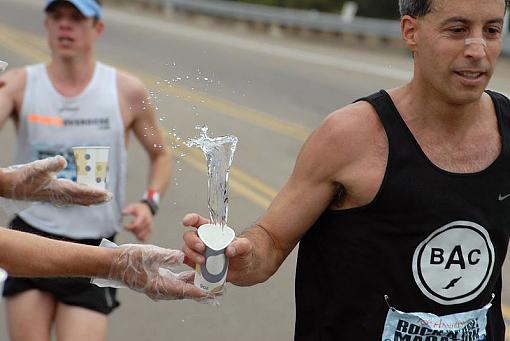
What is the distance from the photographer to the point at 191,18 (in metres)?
27.5

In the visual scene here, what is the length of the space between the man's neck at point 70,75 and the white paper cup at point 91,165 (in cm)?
112

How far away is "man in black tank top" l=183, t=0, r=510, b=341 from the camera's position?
2877mm

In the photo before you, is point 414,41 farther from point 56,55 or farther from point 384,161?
point 56,55

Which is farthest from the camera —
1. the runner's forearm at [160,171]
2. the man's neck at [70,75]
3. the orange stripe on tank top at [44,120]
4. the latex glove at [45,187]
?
the runner's forearm at [160,171]

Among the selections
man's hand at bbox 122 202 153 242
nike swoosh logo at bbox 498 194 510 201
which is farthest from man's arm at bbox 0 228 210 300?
man's hand at bbox 122 202 153 242

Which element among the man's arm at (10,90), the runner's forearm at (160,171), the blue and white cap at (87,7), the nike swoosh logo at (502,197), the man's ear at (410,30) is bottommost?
the runner's forearm at (160,171)

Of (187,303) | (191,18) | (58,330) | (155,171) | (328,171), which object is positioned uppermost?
(328,171)

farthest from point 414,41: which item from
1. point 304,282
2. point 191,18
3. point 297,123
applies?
point 191,18

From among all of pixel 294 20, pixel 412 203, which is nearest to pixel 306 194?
pixel 412 203

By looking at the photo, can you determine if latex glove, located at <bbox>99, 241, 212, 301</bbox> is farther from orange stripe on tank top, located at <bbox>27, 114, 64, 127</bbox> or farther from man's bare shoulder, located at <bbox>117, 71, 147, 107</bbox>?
man's bare shoulder, located at <bbox>117, 71, 147, 107</bbox>

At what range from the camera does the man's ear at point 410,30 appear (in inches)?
119

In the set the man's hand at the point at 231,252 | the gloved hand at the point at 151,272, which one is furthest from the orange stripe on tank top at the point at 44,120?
the man's hand at the point at 231,252

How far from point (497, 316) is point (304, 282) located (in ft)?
2.17

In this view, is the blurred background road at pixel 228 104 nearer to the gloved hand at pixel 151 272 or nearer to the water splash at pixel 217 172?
the water splash at pixel 217 172
